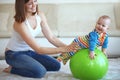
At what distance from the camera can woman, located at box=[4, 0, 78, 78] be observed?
2.66 metres

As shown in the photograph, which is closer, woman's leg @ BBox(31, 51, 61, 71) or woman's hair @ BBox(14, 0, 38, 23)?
woman's hair @ BBox(14, 0, 38, 23)

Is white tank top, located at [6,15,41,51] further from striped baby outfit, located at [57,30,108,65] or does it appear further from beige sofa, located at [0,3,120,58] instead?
beige sofa, located at [0,3,120,58]

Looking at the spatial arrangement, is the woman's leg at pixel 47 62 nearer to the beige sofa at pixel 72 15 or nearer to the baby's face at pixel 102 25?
the baby's face at pixel 102 25

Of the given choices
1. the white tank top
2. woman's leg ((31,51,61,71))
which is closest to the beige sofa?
woman's leg ((31,51,61,71))

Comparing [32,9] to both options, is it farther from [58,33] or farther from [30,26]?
[58,33]

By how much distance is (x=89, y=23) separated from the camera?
13.3ft

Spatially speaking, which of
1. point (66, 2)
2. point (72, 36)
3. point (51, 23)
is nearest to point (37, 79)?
point (72, 36)

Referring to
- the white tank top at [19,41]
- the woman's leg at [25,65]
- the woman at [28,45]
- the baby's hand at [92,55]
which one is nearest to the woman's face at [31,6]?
the woman at [28,45]

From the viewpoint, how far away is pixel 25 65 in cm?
280

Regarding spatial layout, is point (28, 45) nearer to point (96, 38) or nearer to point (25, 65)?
point (25, 65)

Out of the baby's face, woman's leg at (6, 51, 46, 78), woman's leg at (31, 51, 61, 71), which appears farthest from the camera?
woman's leg at (31, 51, 61, 71)

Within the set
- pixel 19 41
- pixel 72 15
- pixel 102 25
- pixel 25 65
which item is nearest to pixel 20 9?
pixel 19 41

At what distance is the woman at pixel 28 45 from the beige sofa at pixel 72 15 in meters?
0.86

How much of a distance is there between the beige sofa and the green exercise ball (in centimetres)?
125
